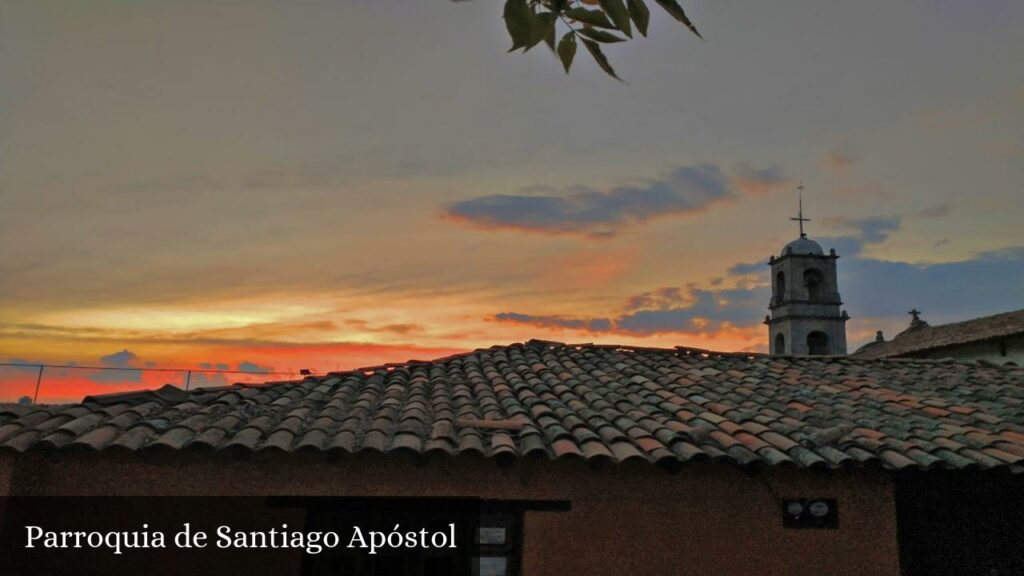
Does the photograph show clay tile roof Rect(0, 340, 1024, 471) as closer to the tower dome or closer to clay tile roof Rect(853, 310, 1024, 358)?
clay tile roof Rect(853, 310, 1024, 358)

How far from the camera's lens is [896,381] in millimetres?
10547

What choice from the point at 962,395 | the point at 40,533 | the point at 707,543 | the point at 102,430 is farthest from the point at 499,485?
the point at 962,395

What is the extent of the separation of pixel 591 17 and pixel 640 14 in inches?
5.1

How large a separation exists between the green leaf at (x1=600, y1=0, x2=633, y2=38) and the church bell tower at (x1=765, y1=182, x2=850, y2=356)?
34635 mm

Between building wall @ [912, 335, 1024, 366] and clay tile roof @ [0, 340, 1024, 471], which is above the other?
building wall @ [912, 335, 1024, 366]

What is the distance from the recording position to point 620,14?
1.82 m

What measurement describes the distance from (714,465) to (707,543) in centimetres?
72

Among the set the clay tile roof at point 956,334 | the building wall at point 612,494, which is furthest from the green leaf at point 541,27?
the clay tile roof at point 956,334

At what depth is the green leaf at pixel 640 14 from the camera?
1863 millimetres

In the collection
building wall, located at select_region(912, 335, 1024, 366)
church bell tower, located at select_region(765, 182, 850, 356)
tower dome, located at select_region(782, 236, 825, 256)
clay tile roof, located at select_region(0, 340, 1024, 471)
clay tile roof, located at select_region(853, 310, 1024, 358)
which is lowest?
clay tile roof, located at select_region(0, 340, 1024, 471)

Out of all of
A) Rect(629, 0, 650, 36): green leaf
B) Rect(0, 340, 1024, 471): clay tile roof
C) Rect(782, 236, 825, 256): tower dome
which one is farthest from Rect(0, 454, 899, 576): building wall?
Rect(782, 236, 825, 256): tower dome

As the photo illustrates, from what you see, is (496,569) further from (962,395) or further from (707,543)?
(962,395)

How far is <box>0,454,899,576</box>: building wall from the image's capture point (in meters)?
6.29

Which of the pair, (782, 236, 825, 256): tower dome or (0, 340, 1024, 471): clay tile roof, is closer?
(0, 340, 1024, 471): clay tile roof
